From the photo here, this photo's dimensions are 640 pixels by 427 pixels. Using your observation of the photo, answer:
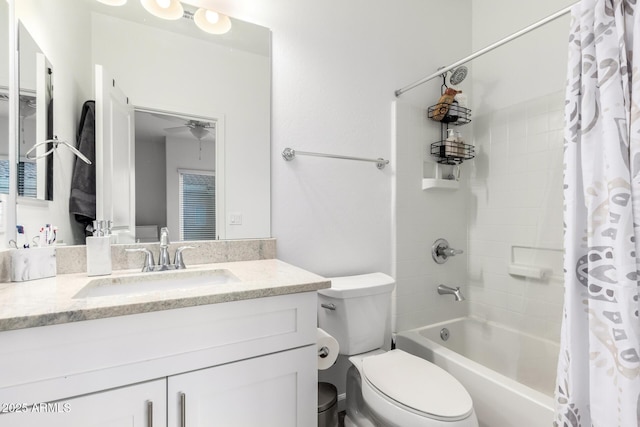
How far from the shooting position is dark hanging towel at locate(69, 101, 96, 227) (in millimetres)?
1185

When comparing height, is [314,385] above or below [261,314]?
below

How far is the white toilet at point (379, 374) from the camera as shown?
104cm

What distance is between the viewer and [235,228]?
1437 millimetres

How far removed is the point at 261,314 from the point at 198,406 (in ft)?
0.92

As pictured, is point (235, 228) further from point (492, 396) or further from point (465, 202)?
point (465, 202)

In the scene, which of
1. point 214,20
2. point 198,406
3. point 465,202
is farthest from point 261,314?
point 465,202

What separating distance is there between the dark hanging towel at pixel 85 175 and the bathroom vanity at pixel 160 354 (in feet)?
0.88

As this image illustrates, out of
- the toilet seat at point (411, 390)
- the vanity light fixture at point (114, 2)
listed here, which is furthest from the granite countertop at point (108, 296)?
the vanity light fixture at point (114, 2)

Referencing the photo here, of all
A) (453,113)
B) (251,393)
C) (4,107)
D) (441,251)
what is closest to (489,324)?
(441,251)

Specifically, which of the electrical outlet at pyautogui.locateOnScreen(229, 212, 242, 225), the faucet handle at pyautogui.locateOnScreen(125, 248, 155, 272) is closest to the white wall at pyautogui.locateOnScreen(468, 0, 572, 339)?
the electrical outlet at pyautogui.locateOnScreen(229, 212, 242, 225)

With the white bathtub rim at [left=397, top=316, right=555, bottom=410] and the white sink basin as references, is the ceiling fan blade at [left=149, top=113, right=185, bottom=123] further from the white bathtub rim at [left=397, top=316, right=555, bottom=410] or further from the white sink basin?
the white bathtub rim at [left=397, top=316, right=555, bottom=410]

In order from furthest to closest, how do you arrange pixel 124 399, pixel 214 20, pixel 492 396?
pixel 214 20 < pixel 492 396 < pixel 124 399

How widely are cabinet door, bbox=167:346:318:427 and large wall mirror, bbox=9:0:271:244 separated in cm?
65

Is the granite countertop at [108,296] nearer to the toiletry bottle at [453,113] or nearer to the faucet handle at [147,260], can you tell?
the faucet handle at [147,260]
